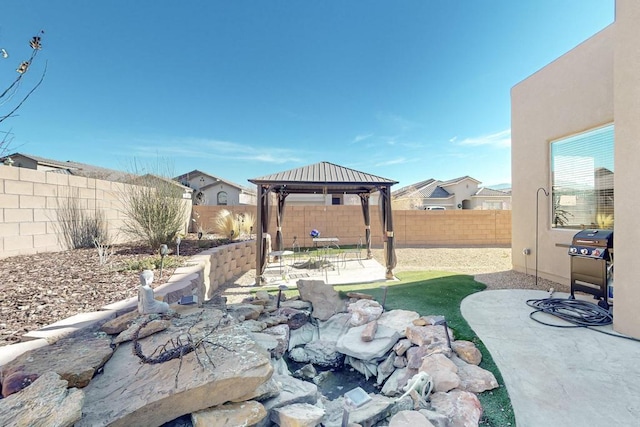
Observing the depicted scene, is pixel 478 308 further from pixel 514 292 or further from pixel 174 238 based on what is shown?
pixel 174 238

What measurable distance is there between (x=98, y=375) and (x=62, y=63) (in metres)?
8.25

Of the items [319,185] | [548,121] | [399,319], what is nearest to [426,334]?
[399,319]

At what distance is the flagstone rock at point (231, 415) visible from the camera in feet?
5.45

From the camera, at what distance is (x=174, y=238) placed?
6590 mm

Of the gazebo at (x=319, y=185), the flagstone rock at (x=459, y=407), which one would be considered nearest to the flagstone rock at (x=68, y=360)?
the flagstone rock at (x=459, y=407)

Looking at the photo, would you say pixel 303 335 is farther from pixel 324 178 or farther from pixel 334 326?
pixel 324 178

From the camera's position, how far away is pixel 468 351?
2840 millimetres

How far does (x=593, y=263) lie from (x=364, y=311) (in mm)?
3624

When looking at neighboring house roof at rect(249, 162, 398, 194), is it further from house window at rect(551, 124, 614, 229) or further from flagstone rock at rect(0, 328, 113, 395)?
flagstone rock at rect(0, 328, 113, 395)

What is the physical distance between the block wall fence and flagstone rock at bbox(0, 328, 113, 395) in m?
3.87

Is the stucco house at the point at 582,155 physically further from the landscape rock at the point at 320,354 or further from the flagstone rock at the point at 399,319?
the landscape rock at the point at 320,354

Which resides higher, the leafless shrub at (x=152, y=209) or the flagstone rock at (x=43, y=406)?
the leafless shrub at (x=152, y=209)

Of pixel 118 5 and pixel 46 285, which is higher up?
pixel 118 5

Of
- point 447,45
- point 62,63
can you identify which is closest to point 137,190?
point 62,63
